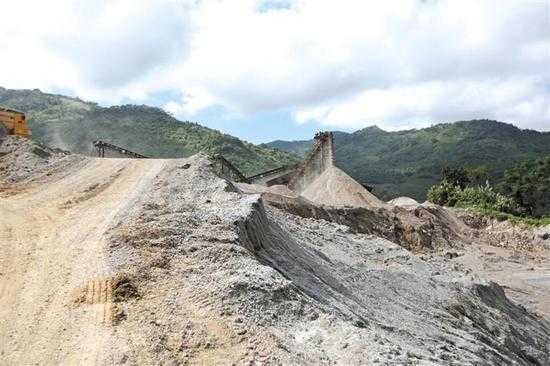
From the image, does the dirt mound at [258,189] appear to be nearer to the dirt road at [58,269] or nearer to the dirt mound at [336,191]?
the dirt mound at [336,191]

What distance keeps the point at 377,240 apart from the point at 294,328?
13.9 m

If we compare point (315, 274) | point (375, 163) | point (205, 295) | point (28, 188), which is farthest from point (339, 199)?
point (375, 163)

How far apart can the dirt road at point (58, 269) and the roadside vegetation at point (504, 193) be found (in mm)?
41519

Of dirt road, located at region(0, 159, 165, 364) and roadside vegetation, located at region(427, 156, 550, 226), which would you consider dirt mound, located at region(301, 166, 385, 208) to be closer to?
roadside vegetation, located at region(427, 156, 550, 226)

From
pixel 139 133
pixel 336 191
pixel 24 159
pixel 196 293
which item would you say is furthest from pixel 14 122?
pixel 139 133

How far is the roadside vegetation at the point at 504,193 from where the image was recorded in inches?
2336

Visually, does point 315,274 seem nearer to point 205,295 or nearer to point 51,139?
point 205,295

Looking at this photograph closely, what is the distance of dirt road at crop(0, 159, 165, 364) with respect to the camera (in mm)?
8992

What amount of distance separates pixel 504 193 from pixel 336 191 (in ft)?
132

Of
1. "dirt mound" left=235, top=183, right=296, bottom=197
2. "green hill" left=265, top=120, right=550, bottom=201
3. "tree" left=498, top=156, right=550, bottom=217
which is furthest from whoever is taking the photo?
"green hill" left=265, top=120, right=550, bottom=201

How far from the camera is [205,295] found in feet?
32.6

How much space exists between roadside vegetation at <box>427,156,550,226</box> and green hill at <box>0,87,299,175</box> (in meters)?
26.1

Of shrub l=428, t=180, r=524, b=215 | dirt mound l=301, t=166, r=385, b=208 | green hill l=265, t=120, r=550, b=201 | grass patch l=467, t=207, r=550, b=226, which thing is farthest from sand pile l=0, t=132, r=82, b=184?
green hill l=265, t=120, r=550, b=201

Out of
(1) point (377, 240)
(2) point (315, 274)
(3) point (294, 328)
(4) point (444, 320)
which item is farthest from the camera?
(1) point (377, 240)
